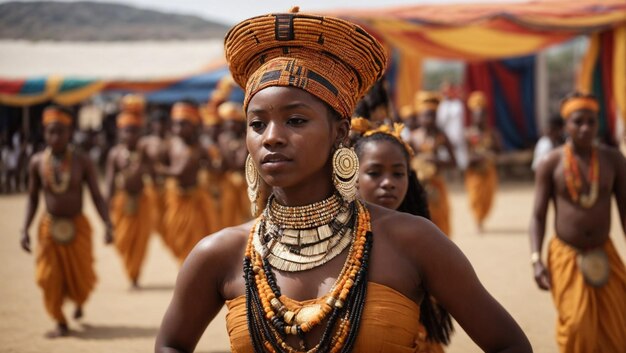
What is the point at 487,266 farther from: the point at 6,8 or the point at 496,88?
the point at 496,88

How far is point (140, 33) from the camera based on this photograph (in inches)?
1217

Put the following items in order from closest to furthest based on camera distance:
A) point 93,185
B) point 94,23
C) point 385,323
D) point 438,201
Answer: point 385,323, point 93,185, point 438,201, point 94,23

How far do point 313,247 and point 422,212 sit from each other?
82.9 inches

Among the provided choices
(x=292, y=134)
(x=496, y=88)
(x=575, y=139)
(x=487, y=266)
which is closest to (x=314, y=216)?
(x=292, y=134)

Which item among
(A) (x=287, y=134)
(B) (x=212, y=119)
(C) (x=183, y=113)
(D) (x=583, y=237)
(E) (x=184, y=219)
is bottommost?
(E) (x=184, y=219)

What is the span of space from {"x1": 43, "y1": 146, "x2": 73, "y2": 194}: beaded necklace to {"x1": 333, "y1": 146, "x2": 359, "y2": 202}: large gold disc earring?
557 centimetres

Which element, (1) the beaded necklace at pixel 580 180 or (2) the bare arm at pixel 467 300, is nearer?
(2) the bare arm at pixel 467 300

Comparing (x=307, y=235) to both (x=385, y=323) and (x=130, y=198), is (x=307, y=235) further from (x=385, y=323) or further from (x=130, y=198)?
(x=130, y=198)

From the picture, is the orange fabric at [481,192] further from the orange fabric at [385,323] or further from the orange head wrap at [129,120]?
the orange fabric at [385,323]

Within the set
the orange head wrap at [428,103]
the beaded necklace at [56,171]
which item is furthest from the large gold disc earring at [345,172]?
the orange head wrap at [428,103]

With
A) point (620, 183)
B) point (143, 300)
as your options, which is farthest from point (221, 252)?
point (143, 300)

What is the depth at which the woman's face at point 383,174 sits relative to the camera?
13.4 ft

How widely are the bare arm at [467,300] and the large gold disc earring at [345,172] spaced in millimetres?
327

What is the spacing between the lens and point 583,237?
529 cm
